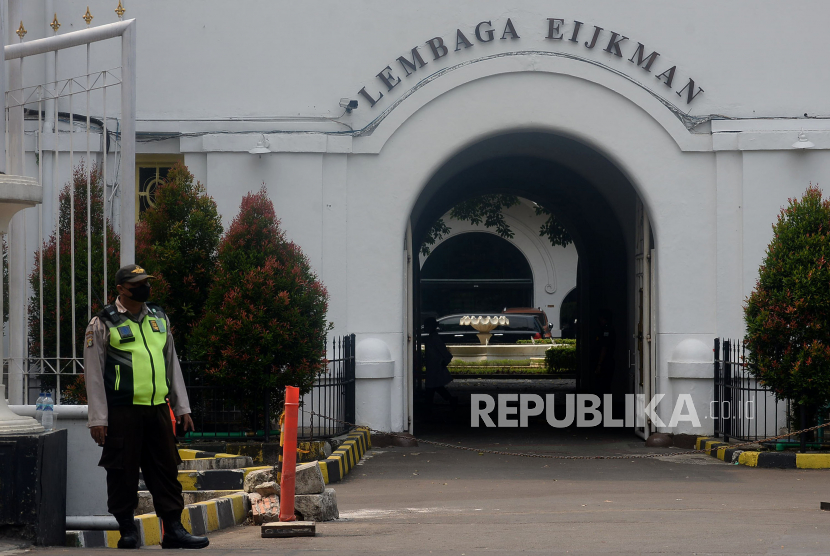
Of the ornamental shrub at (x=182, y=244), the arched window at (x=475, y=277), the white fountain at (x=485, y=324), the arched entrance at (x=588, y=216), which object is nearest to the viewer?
the ornamental shrub at (x=182, y=244)

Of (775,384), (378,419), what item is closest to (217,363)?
(378,419)

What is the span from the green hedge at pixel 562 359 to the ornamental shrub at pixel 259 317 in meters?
15.4

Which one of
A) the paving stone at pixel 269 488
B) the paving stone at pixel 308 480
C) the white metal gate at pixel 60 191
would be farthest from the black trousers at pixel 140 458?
the paving stone at pixel 269 488

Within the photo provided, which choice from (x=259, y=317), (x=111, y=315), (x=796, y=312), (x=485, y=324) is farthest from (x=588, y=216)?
(x=111, y=315)

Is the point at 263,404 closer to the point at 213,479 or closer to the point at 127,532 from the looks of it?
the point at 213,479

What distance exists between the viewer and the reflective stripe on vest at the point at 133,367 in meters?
5.97

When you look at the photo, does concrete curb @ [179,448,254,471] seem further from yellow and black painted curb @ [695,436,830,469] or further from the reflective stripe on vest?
yellow and black painted curb @ [695,436,830,469]

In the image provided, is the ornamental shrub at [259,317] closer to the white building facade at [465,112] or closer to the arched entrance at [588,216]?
the white building facade at [465,112]

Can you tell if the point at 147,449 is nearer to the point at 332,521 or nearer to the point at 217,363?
the point at 332,521

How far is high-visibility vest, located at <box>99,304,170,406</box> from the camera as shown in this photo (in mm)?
5969

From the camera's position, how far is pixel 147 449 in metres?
6.12

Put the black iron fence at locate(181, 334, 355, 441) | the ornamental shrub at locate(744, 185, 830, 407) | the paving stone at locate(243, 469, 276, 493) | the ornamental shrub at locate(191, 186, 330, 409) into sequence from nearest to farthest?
the paving stone at locate(243, 469, 276, 493), the ornamental shrub at locate(191, 186, 330, 409), the ornamental shrub at locate(744, 185, 830, 407), the black iron fence at locate(181, 334, 355, 441)

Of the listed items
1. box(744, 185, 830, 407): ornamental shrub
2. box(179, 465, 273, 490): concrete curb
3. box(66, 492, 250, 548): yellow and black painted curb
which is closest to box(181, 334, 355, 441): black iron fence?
box(179, 465, 273, 490): concrete curb

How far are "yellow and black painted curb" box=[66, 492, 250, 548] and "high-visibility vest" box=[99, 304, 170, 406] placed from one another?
2.84 feet
